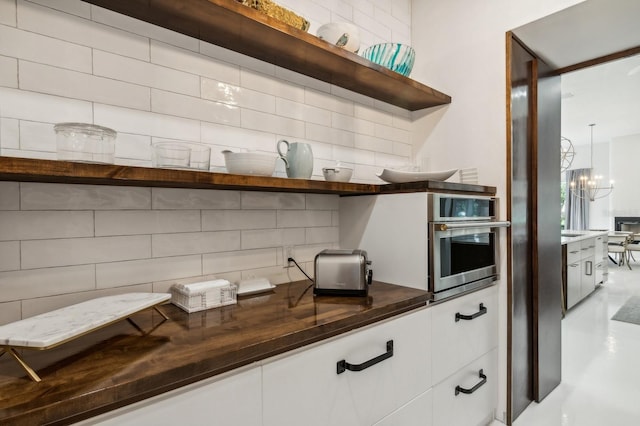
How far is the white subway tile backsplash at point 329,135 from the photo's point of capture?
5.90ft

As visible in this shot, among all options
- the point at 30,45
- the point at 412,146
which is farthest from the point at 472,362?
the point at 30,45

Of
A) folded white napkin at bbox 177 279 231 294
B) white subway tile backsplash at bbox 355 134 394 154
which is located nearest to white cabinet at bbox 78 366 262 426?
folded white napkin at bbox 177 279 231 294

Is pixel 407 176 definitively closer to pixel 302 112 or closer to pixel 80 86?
pixel 302 112

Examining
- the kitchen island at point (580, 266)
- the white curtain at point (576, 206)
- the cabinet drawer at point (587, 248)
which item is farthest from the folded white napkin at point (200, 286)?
the white curtain at point (576, 206)

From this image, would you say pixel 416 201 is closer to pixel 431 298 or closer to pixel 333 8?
pixel 431 298

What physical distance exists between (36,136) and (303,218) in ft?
3.65

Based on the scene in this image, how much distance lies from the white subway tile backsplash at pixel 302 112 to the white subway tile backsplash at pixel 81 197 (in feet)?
2.45

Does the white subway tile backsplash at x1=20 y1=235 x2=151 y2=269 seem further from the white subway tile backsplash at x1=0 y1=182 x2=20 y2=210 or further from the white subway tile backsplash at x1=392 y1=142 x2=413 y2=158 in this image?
the white subway tile backsplash at x1=392 y1=142 x2=413 y2=158

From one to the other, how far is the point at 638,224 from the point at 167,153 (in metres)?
9.91

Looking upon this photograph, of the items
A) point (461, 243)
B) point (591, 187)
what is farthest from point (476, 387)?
point (591, 187)

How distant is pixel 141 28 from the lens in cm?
127

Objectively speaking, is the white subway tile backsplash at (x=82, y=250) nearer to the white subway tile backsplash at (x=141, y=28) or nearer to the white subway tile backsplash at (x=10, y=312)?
the white subway tile backsplash at (x=10, y=312)

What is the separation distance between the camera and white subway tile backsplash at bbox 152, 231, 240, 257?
1.32m

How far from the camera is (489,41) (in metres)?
1.99
